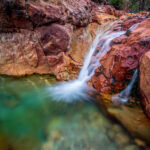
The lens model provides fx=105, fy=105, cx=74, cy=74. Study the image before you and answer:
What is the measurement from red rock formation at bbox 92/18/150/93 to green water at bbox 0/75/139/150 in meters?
0.95

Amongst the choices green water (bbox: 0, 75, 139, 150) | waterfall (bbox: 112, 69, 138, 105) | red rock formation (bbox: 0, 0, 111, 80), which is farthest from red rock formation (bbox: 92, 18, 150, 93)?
red rock formation (bbox: 0, 0, 111, 80)

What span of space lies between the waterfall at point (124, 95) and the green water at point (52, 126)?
0.71 m

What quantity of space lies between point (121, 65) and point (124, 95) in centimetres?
94

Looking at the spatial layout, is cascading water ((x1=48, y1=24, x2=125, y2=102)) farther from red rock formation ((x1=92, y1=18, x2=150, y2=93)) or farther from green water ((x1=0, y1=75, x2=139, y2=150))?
red rock formation ((x1=92, y1=18, x2=150, y2=93))

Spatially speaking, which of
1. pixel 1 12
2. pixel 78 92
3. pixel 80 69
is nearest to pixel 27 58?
pixel 1 12

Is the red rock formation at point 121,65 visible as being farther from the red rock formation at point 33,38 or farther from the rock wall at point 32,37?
the rock wall at point 32,37

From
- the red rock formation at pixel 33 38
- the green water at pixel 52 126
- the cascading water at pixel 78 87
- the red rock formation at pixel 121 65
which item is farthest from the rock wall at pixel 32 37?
the red rock formation at pixel 121 65

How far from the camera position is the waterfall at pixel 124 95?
10.4 feet

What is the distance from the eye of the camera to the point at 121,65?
3.29 meters

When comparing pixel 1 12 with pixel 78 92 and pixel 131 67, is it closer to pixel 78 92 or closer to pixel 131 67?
pixel 78 92

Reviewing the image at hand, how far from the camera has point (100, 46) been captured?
16.1 ft

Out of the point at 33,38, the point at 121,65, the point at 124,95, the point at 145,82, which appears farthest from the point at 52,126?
the point at 33,38

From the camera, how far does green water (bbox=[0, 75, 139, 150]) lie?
206cm

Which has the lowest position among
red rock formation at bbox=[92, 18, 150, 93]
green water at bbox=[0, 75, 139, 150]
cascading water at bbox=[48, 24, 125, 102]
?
green water at bbox=[0, 75, 139, 150]
